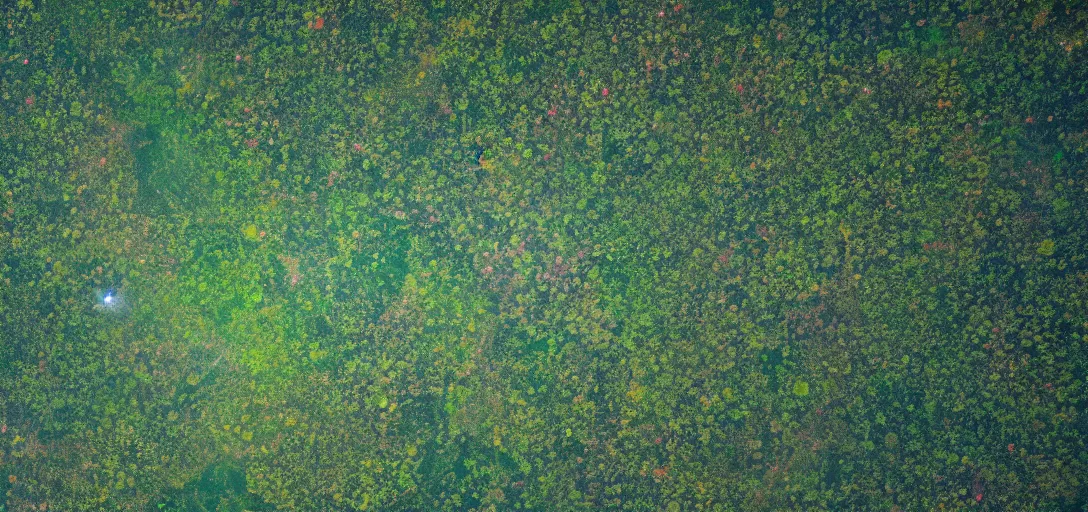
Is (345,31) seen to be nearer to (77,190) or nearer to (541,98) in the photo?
(541,98)

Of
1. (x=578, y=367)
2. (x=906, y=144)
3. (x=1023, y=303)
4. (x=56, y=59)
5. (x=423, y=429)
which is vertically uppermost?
(x=56, y=59)

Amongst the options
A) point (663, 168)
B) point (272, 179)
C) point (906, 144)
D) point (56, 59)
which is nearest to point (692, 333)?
point (663, 168)

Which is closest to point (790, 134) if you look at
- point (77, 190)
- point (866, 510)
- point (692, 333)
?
point (692, 333)

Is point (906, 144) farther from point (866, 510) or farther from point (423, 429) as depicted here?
point (423, 429)

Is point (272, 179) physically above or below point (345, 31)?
below

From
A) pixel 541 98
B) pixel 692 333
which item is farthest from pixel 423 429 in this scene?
pixel 541 98

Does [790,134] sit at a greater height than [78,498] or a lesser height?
greater

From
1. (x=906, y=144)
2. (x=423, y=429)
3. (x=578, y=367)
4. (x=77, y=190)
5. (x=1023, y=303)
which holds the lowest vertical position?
(x=423, y=429)
